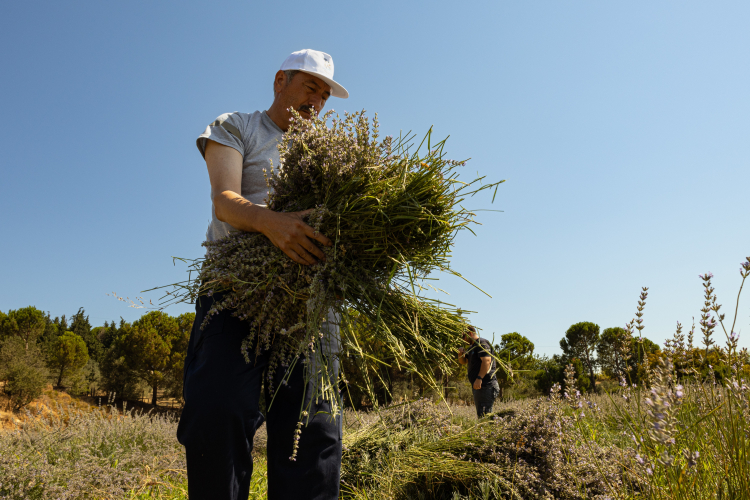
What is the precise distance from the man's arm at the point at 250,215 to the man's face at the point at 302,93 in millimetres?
391

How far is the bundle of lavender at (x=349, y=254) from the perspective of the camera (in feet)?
4.41

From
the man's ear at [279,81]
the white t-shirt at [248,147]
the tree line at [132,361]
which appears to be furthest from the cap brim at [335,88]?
the tree line at [132,361]

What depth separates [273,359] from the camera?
1490 millimetres

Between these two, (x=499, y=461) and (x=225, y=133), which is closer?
(x=225, y=133)

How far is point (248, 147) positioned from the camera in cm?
178

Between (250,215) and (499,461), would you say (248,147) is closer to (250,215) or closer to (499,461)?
(250,215)

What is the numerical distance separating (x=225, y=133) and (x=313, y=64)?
0.51 m

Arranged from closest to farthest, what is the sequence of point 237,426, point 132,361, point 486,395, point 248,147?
point 237,426
point 248,147
point 486,395
point 132,361

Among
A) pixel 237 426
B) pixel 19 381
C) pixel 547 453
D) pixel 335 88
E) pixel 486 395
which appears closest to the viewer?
pixel 237 426

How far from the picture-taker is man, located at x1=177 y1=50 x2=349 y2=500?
4.41 ft

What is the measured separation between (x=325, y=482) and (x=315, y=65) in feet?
5.72

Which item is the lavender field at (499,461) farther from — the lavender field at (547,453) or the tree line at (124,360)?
the tree line at (124,360)

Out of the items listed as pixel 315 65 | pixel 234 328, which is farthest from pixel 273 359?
pixel 315 65

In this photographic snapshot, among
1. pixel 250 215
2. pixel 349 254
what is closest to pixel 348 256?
pixel 349 254
